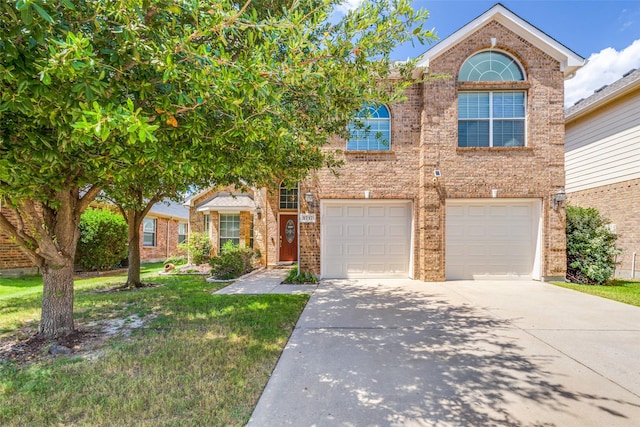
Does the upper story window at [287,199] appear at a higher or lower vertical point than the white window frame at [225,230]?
higher

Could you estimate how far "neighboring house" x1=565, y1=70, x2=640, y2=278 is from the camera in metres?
9.88

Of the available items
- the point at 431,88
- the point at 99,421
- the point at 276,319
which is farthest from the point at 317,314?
the point at 431,88

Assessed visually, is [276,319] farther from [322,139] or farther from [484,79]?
[484,79]

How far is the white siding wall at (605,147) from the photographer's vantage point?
32.7 feet

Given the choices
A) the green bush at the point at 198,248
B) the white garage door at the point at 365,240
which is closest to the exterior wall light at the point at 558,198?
the white garage door at the point at 365,240

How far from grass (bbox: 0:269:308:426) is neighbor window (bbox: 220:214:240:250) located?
7.60m

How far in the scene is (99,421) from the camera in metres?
2.47

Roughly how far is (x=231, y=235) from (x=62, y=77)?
1189cm

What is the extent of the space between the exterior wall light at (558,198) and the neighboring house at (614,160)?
343 cm

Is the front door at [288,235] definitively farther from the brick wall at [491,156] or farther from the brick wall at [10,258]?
the brick wall at [10,258]

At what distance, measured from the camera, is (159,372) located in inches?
129

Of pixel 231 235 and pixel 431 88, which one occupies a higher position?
pixel 431 88

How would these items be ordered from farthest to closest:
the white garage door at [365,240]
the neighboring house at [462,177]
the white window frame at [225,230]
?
the white window frame at [225,230], the white garage door at [365,240], the neighboring house at [462,177]

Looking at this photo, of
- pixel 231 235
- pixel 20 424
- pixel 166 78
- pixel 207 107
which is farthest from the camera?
pixel 231 235
